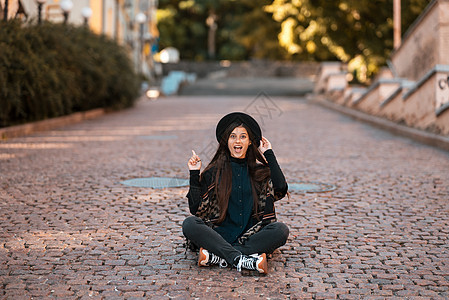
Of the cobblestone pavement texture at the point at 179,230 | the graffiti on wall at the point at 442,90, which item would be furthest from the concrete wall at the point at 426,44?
the cobblestone pavement texture at the point at 179,230

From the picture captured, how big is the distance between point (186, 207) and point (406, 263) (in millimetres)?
2581

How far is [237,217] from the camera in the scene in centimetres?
517

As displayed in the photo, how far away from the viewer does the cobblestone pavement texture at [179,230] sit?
4484 mm

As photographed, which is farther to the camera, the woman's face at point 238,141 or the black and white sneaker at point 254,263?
the woman's face at point 238,141

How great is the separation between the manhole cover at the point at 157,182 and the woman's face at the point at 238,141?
3.14 m

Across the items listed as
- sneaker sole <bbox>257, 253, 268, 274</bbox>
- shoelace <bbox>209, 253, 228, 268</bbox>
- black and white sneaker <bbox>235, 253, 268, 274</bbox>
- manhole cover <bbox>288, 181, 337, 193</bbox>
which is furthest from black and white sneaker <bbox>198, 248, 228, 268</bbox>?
manhole cover <bbox>288, 181, 337, 193</bbox>

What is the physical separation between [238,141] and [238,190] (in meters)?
0.35

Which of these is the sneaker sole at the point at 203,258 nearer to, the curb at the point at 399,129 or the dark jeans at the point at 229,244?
the dark jeans at the point at 229,244

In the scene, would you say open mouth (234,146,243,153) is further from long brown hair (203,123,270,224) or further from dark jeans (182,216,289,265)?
dark jeans (182,216,289,265)

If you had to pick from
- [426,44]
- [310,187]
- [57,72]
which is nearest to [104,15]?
[57,72]

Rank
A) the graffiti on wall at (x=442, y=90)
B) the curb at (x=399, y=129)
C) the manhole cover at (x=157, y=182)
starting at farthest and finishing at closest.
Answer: the graffiti on wall at (x=442, y=90) → the curb at (x=399, y=129) → the manhole cover at (x=157, y=182)

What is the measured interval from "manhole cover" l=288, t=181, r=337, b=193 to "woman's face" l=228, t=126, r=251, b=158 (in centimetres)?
298

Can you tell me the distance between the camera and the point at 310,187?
27.1 feet

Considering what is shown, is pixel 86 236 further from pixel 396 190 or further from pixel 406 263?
pixel 396 190
